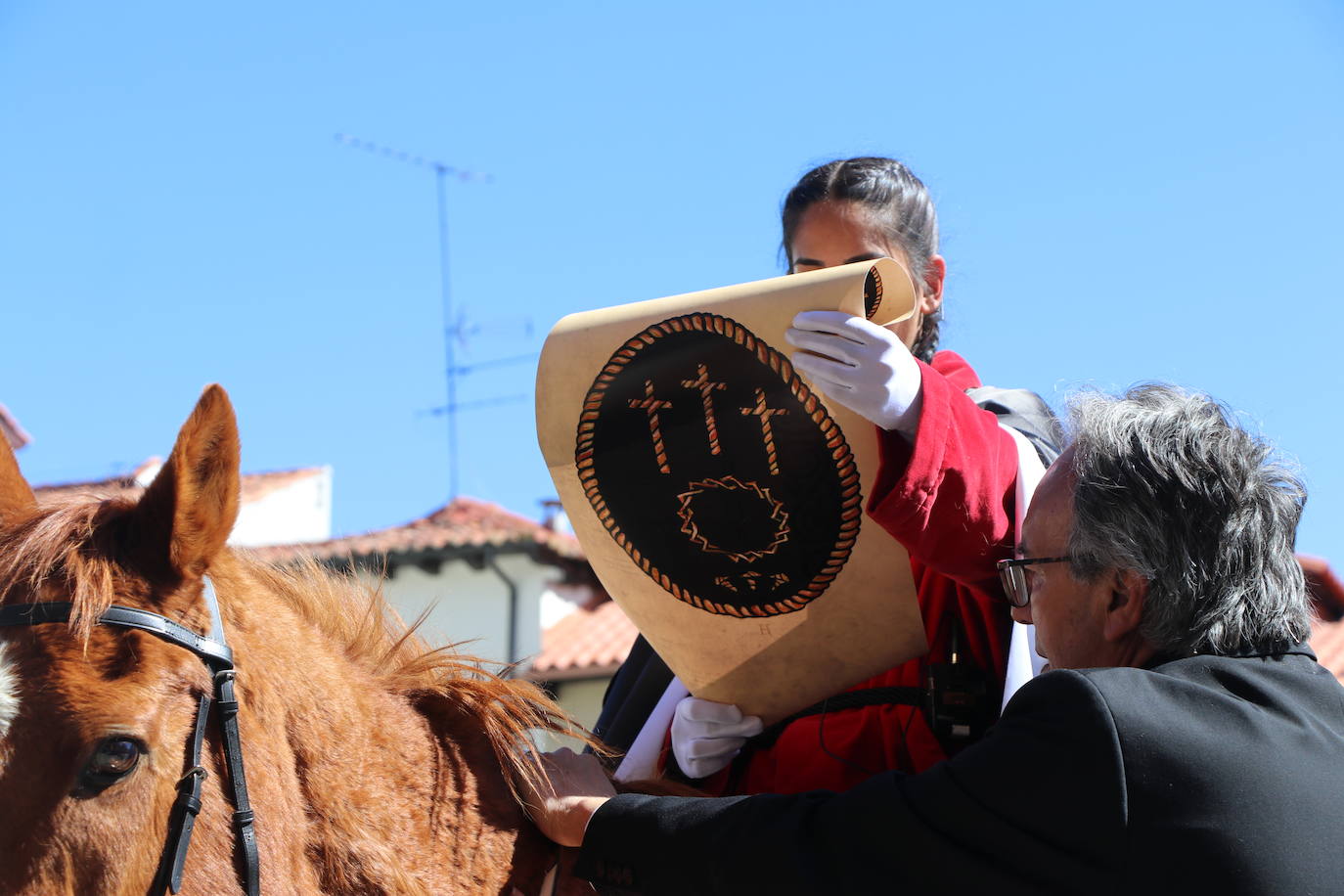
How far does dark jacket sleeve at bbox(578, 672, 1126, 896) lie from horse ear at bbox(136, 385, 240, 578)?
91 cm

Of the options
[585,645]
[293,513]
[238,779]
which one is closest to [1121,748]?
[238,779]

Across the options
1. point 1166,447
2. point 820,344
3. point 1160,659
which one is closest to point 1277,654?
point 1160,659

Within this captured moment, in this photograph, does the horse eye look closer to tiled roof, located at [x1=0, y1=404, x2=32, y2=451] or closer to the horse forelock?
the horse forelock

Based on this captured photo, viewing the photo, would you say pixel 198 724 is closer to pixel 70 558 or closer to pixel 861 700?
pixel 70 558

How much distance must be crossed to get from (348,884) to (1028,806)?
43.4 inches

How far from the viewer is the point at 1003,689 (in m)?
2.45

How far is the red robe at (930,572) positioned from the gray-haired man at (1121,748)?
13 cm

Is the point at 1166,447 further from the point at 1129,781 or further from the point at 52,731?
the point at 52,731

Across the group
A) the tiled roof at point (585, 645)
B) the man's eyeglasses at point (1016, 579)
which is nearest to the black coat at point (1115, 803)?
the man's eyeglasses at point (1016, 579)

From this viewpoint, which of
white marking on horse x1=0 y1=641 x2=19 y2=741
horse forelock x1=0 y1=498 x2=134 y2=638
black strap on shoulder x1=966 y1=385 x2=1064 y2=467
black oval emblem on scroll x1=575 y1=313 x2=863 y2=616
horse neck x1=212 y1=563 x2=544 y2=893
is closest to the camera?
white marking on horse x1=0 y1=641 x2=19 y2=741

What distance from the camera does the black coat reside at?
1669 millimetres

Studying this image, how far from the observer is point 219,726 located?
1986 mm

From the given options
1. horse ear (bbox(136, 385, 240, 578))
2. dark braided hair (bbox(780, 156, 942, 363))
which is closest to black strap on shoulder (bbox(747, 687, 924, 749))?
dark braided hair (bbox(780, 156, 942, 363))

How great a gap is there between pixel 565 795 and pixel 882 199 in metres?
1.57
